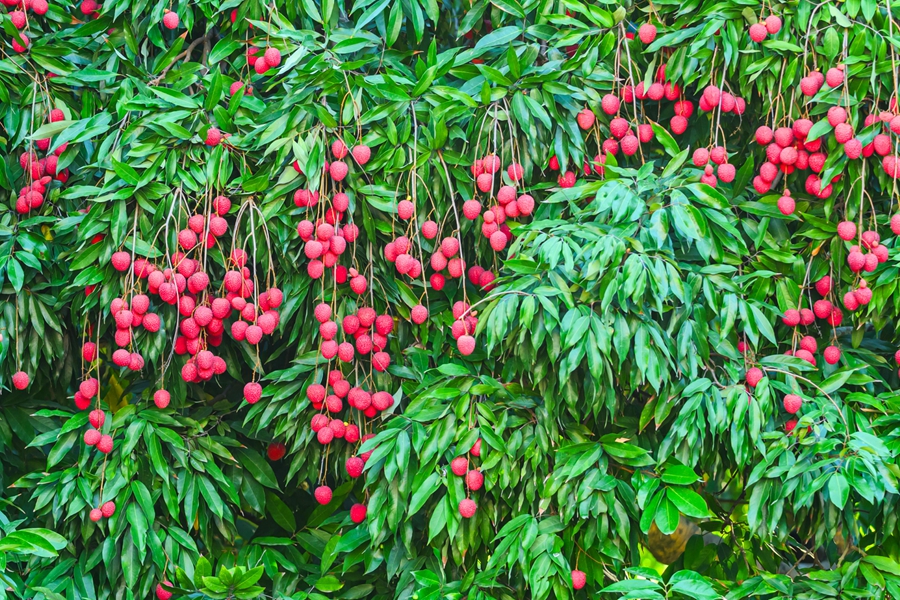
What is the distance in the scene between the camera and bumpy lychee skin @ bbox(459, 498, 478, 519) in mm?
2117

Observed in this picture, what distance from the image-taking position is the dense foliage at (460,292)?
81.4 inches

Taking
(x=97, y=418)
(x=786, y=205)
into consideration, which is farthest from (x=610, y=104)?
(x=97, y=418)

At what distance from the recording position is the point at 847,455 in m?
1.97

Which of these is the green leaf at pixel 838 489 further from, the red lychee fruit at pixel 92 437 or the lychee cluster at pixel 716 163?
the red lychee fruit at pixel 92 437

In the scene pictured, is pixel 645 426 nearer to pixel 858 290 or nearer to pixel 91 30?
pixel 858 290

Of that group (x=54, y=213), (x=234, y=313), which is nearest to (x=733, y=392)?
(x=234, y=313)

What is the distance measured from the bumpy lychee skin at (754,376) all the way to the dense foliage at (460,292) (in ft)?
0.08

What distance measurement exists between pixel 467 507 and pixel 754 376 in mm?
688

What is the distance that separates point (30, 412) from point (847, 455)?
207 centimetres

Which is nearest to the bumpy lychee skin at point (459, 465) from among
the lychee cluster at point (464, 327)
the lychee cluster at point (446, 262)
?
the lychee cluster at point (464, 327)

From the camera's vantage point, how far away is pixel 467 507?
212 centimetres

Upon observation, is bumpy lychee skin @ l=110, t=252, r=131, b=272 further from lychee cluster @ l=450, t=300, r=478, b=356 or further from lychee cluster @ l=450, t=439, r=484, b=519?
lychee cluster @ l=450, t=439, r=484, b=519

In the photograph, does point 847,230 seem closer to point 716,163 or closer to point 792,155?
point 792,155

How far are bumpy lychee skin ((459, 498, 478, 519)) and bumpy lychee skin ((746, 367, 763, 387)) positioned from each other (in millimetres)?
661
